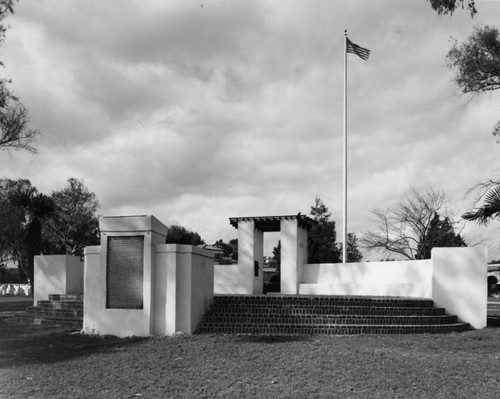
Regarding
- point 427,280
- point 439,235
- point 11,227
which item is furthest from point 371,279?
point 439,235

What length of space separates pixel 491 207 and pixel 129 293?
9045 millimetres

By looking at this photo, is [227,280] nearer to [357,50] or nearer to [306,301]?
[306,301]

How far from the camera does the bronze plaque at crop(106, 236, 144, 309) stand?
11.9 m

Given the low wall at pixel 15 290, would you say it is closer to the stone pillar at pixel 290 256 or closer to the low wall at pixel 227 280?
the low wall at pixel 227 280

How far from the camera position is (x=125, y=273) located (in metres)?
12.0

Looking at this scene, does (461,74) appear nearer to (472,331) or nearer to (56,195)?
(472,331)

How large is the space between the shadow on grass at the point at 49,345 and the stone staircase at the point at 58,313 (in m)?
0.86

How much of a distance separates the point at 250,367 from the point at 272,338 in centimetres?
302

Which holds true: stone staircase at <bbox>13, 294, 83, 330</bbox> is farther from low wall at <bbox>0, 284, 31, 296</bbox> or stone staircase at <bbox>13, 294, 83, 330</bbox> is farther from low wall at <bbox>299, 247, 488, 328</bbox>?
low wall at <bbox>0, 284, 31, 296</bbox>

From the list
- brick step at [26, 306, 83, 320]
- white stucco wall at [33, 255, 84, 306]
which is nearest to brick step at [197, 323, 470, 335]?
brick step at [26, 306, 83, 320]

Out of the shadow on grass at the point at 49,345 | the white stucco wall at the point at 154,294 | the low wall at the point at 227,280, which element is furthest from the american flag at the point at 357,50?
the shadow on grass at the point at 49,345

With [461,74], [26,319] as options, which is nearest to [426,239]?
[461,74]

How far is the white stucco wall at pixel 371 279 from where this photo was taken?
1727cm

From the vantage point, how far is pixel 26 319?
612 inches
